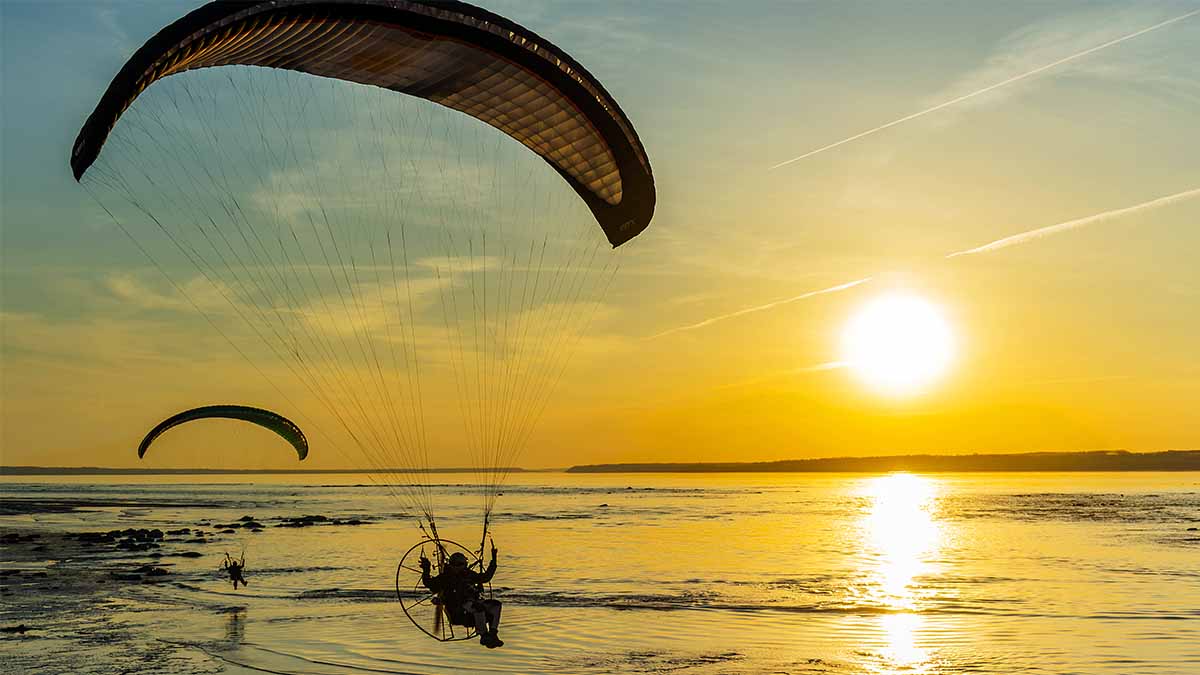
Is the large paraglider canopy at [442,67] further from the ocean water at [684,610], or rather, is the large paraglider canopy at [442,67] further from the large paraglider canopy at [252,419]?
the large paraglider canopy at [252,419]

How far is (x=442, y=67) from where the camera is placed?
44.6ft

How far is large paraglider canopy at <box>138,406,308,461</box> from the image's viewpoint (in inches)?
1054

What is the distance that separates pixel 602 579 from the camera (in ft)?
84.6

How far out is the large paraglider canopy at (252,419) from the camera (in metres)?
26.8

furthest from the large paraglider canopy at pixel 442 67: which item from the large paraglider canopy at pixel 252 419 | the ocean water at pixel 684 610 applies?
the large paraglider canopy at pixel 252 419

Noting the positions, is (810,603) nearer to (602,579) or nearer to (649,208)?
(602,579)

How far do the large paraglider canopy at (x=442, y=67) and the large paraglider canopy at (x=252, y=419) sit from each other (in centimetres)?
1352

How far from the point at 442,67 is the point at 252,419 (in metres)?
16.3

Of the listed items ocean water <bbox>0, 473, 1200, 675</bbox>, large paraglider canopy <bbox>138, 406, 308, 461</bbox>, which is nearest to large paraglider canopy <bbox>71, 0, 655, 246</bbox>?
ocean water <bbox>0, 473, 1200, 675</bbox>

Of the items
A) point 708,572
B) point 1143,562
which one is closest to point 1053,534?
point 1143,562

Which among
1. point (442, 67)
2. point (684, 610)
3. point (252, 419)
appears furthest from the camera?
point (252, 419)

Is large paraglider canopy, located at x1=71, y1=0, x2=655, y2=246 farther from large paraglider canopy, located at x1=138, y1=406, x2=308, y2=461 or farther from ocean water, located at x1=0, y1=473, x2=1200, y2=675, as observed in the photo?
large paraglider canopy, located at x1=138, y1=406, x2=308, y2=461

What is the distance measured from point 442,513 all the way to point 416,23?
2169 inches

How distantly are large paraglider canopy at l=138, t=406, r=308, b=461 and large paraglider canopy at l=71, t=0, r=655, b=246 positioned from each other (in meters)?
13.5
